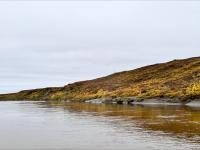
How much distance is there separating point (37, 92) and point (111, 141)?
112 metres

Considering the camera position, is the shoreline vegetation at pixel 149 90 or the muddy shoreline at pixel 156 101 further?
the shoreline vegetation at pixel 149 90

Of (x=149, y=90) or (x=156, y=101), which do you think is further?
(x=149, y=90)

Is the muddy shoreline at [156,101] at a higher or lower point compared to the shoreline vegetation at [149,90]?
lower

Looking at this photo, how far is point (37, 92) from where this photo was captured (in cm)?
13025

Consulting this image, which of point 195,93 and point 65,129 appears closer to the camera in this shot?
point 65,129

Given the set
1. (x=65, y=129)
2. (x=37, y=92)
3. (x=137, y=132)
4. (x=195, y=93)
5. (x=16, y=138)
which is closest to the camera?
(x=16, y=138)

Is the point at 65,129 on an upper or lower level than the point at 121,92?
lower

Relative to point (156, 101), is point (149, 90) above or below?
above

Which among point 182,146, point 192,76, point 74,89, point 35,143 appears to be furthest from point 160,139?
point 74,89

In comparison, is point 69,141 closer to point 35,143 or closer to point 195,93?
point 35,143

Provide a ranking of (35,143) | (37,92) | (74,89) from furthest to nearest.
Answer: (37,92) < (74,89) < (35,143)

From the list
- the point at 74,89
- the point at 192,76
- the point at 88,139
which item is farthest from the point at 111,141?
the point at 74,89

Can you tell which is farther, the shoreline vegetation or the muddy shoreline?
the shoreline vegetation

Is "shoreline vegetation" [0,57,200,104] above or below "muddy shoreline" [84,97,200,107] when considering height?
above
